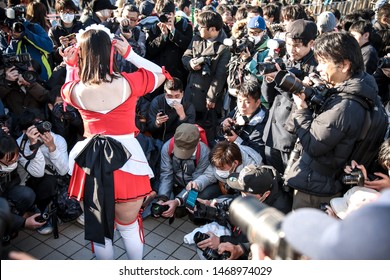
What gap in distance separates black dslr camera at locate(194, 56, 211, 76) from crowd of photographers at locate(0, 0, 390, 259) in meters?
0.02

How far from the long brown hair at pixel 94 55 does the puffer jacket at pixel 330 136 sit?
1.31 meters

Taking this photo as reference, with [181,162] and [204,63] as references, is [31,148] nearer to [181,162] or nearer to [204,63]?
[181,162]

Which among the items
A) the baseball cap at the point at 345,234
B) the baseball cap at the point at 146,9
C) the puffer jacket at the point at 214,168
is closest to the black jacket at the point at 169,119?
the puffer jacket at the point at 214,168

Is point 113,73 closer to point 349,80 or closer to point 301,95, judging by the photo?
point 301,95

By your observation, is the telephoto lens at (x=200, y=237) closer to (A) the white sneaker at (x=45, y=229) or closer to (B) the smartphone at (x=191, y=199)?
(B) the smartphone at (x=191, y=199)

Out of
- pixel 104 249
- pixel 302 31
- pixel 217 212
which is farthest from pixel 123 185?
pixel 302 31

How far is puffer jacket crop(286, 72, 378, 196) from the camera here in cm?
214

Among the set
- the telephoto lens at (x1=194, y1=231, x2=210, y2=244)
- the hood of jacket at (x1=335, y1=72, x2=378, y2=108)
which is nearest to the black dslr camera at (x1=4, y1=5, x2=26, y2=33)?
the telephoto lens at (x1=194, y1=231, x2=210, y2=244)

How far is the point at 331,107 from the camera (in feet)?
7.20

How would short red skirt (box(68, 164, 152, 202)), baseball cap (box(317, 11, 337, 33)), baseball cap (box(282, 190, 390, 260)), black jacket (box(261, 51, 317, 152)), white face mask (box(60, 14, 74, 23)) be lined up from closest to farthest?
1. baseball cap (box(282, 190, 390, 260))
2. short red skirt (box(68, 164, 152, 202))
3. black jacket (box(261, 51, 317, 152))
4. baseball cap (box(317, 11, 337, 33))
5. white face mask (box(60, 14, 74, 23))

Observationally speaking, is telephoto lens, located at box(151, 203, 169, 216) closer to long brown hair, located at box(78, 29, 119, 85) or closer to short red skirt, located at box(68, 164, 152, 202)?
short red skirt, located at box(68, 164, 152, 202)

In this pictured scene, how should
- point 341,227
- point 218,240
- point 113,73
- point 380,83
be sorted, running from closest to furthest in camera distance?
point 341,227, point 113,73, point 218,240, point 380,83
